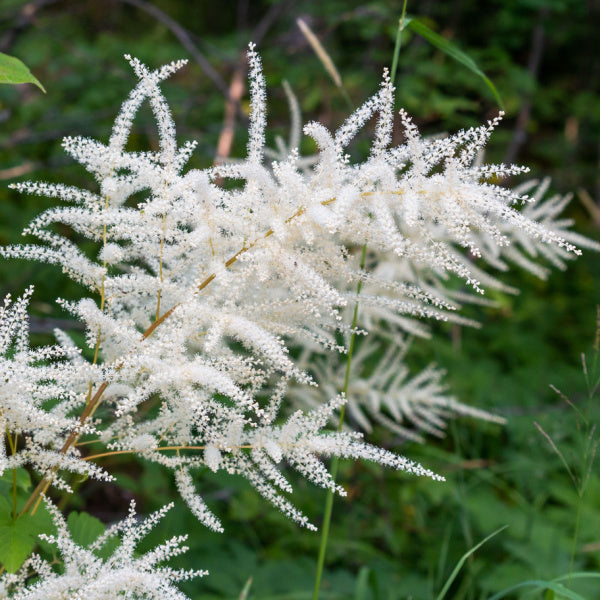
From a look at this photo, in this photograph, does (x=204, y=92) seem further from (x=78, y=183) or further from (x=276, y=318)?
(x=276, y=318)

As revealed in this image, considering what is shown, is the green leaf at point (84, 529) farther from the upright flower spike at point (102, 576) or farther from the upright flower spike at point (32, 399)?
the upright flower spike at point (32, 399)

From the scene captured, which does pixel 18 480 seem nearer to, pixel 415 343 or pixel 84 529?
pixel 84 529

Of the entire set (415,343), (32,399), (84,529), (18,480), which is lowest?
(84,529)

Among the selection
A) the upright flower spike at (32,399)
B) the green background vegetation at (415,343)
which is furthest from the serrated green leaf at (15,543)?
the green background vegetation at (415,343)

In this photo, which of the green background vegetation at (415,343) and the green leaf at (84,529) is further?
the green background vegetation at (415,343)

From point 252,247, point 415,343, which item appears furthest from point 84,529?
point 415,343

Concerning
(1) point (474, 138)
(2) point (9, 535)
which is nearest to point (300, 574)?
(2) point (9, 535)
